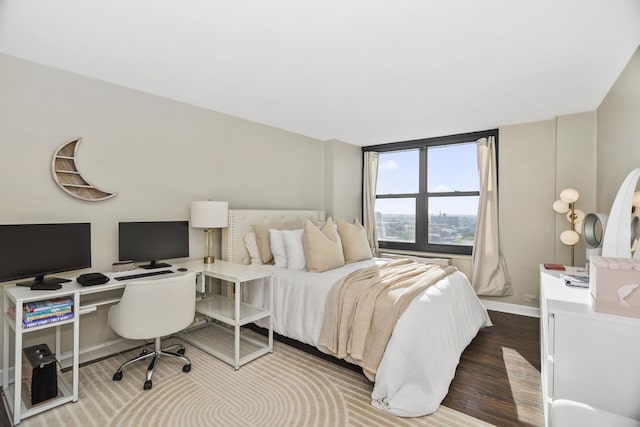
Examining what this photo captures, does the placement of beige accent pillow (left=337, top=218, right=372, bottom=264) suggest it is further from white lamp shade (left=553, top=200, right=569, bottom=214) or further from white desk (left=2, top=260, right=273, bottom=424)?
white lamp shade (left=553, top=200, right=569, bottom=214)

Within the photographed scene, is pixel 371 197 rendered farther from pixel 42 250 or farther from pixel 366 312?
pixel 42 250

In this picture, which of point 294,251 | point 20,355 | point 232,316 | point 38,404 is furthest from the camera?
point 294,251

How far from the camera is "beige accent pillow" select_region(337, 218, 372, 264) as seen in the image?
365 cm

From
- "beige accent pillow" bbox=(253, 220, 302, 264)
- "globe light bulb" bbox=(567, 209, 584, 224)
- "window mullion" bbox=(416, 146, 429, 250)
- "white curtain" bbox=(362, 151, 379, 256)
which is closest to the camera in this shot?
"globe light bulb" bbox=(567, 209, 584, 224)

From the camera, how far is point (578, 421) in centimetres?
118

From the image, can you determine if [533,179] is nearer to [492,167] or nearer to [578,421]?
[492,167]

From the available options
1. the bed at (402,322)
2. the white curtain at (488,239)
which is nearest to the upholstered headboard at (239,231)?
the bed at (402,322)

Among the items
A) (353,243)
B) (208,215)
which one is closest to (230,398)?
(208,215)

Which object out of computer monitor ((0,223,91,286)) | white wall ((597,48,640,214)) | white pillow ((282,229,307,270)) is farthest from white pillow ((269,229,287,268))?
white wall ((597,48,640,214))

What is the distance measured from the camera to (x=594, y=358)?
152 centimetres

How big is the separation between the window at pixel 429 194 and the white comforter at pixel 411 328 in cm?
162

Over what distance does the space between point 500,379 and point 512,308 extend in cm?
198

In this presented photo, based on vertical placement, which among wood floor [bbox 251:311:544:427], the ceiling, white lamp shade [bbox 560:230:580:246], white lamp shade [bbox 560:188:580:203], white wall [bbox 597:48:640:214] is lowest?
wood floor [bbox 251:311:544:427]

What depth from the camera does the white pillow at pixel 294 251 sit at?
3.35 metres
